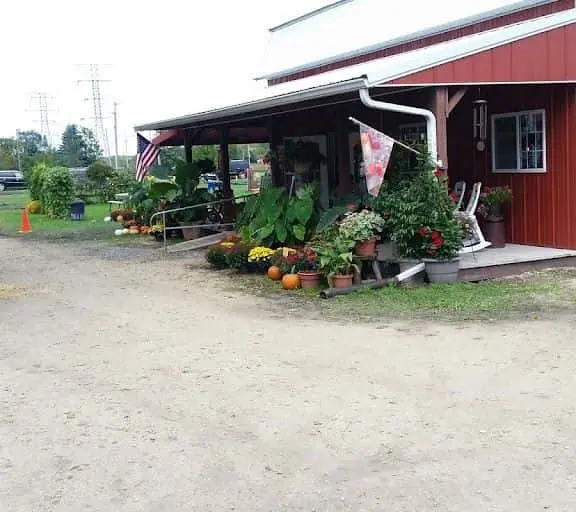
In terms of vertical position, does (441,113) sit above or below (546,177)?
above

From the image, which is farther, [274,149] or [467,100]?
[274,149]

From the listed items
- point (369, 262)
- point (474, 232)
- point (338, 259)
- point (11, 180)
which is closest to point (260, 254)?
point (369, 262)

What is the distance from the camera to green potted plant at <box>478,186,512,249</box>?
40.1 feet

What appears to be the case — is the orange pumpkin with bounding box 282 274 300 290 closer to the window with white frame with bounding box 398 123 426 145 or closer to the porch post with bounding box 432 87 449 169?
the porch post with bounding box 432 87 449 169

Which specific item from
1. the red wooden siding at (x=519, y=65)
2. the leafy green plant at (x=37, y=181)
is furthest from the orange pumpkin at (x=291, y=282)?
the leafy green plant at (x=37, y=181)

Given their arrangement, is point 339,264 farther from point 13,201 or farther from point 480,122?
point 13,201

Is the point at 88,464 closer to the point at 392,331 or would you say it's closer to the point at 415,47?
the point at 392,331

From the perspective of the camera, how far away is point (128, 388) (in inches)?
250

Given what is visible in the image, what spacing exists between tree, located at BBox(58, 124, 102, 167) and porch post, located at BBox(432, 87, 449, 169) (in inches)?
2760

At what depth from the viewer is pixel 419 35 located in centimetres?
1589

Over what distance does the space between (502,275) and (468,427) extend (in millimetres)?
6206

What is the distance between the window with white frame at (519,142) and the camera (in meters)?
12.3

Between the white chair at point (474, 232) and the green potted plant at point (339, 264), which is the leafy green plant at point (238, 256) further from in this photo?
the white chair at point (474, 232)

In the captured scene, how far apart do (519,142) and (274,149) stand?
257 inches
